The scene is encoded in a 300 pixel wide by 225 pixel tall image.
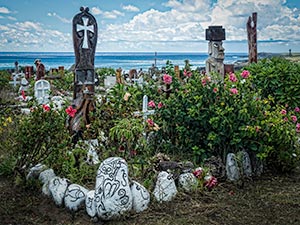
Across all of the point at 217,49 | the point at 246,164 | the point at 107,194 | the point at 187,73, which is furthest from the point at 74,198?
the point at 217,49

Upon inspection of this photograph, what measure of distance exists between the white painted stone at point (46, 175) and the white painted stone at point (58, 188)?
0.24m

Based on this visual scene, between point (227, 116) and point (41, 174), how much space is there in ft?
7.90

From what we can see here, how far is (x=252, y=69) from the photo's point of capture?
757cm

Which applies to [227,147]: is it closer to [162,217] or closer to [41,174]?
[162,217]

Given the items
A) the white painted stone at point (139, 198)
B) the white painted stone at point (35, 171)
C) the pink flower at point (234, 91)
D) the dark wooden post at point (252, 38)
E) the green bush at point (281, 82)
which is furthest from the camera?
the dark wooden post at point (252, 38)

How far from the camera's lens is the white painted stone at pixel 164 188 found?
4.27 meters

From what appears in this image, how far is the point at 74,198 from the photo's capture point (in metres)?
4.12

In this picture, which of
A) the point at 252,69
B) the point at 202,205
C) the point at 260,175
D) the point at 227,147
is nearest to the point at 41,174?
the point at 202,205

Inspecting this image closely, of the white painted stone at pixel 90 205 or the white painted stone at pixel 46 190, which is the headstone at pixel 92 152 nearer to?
the white painted stone at pixel 46 190

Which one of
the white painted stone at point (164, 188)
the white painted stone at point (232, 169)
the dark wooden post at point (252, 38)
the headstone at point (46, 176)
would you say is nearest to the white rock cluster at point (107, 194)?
the white painted stone at point (164, 188)

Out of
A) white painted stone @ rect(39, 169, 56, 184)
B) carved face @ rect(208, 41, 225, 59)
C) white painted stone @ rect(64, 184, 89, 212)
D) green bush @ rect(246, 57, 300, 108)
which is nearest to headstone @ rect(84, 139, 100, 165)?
white painted stone @ rect(39, 169, 56, 184)

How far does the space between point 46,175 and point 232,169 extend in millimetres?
2241

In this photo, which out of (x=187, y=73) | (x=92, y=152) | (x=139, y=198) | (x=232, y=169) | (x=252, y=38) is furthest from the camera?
(x=252, y=38)

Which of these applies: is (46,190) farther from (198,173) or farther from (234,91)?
(234,91)
